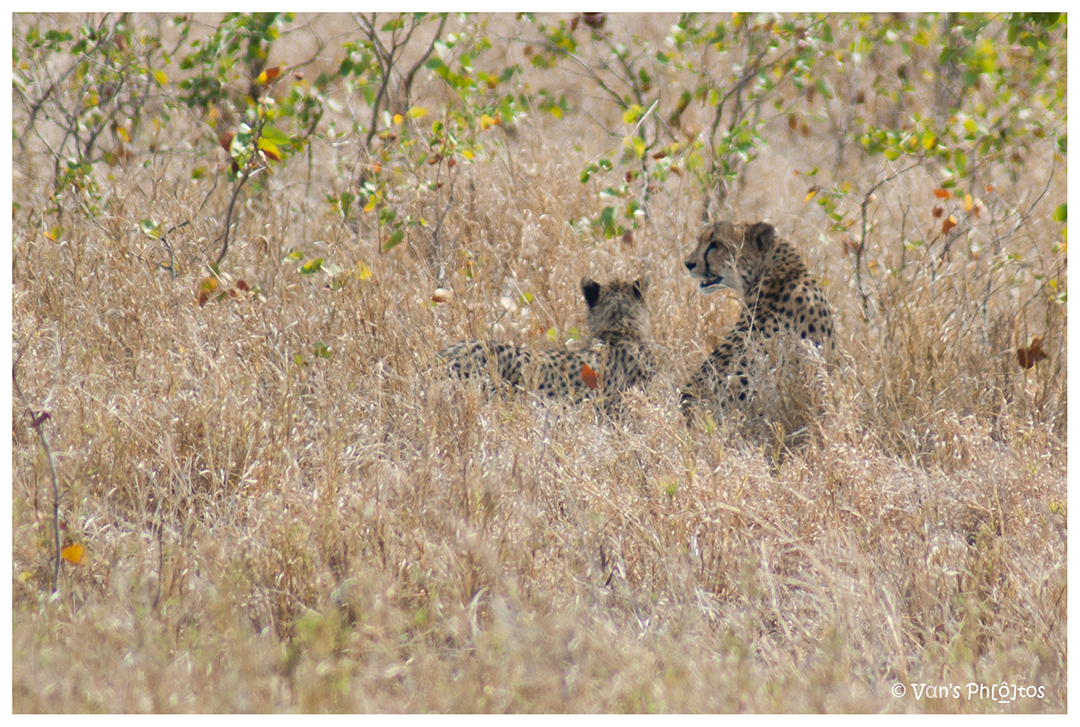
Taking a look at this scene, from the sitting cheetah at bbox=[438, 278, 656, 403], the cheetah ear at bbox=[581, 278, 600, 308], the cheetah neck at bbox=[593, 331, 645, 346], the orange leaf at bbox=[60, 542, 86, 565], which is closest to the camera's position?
the orange leaf at bbox=[60, 542, 86, 565]

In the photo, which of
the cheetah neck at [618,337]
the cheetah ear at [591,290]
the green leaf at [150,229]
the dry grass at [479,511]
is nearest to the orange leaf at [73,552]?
the dry grass at [479,511]

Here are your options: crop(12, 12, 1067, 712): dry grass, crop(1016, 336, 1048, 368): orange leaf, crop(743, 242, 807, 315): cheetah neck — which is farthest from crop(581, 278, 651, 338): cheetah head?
crop(1016, 336, 1048, 368): orange leaf

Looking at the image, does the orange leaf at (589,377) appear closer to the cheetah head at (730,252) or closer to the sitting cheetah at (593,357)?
the sitting cheetah at (593,357)

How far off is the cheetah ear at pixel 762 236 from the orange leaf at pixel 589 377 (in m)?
1.16

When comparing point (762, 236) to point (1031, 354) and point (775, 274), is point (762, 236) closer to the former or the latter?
point (775, 274)

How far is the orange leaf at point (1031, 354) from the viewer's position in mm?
3719

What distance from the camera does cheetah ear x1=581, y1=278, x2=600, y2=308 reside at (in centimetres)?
437

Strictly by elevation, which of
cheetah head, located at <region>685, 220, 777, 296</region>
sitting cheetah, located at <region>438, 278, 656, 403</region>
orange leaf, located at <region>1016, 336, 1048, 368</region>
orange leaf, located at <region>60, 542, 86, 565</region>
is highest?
cheetah head, located at <region>685, 220, 777, 296</region>

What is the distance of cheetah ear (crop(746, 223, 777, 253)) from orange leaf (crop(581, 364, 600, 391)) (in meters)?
1.16

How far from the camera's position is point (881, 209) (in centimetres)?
608

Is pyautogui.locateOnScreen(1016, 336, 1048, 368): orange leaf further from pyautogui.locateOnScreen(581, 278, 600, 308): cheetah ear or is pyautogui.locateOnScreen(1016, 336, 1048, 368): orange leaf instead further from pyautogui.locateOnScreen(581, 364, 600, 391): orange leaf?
pyautogui.locateOnScreen(581, 278, 600, 308): cheetah ear

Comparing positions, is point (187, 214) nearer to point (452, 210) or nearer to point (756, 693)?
point (452, 210)

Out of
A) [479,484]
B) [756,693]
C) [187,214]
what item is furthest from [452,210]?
[756,693]

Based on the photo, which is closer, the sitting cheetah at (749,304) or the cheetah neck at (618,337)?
Result: the sitting cheetah at (749,304)
